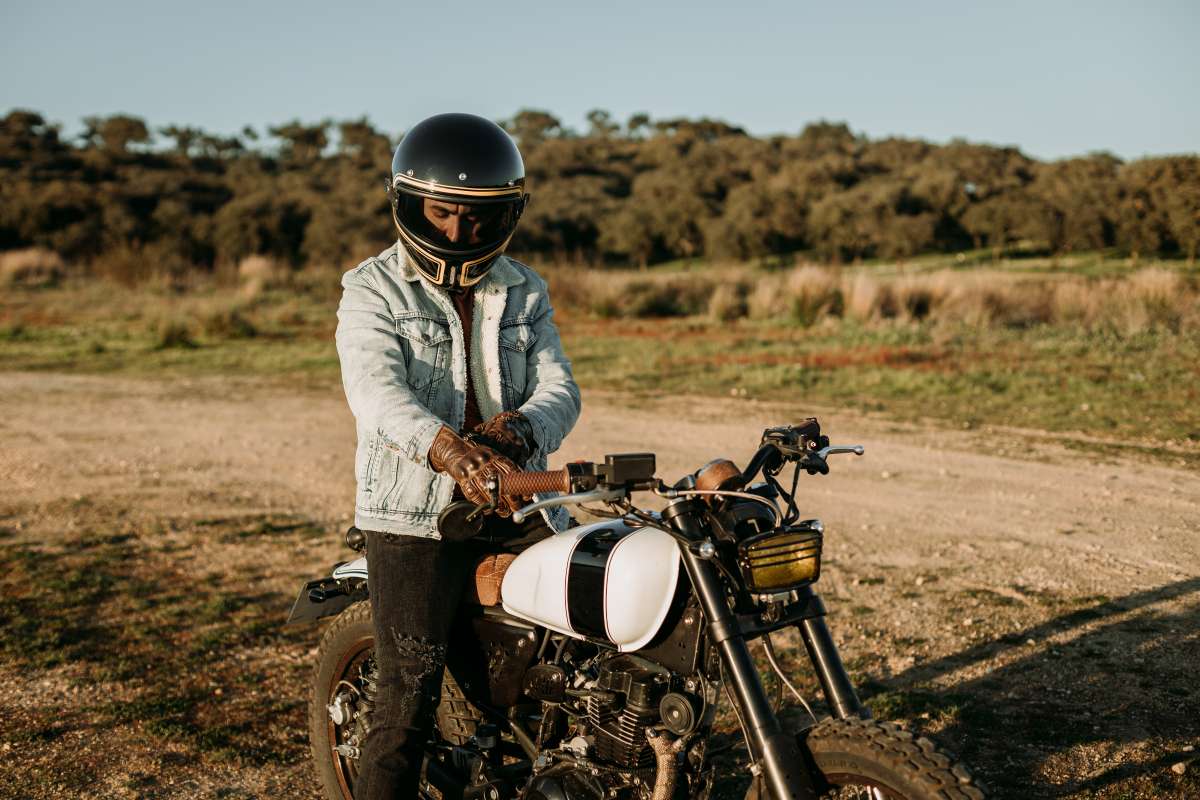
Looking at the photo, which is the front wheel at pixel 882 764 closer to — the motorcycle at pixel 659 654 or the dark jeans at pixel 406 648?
the motorcycle at pixel 659 654

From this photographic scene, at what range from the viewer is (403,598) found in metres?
3.05

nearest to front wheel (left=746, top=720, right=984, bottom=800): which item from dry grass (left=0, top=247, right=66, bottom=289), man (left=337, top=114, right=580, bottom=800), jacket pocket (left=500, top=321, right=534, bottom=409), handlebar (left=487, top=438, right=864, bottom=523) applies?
handlebar (left=487, top=438, right=864, bottom=523)

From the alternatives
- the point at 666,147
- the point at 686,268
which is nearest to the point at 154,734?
the point at 686,268

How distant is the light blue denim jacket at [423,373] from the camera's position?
3.07 m

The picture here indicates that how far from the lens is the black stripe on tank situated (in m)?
2.70

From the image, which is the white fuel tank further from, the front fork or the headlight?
the headlight

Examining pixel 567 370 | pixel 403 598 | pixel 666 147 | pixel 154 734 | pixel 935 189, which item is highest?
pixel 666 147

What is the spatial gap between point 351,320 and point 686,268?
1696 inches

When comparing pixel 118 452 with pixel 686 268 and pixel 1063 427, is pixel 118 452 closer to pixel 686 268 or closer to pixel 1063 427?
pixel 1063 427

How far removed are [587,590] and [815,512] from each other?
5.42m

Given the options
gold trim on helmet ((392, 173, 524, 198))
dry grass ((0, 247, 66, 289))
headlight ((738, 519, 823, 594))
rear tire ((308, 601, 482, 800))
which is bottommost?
rear tire ((308, 601, 482, 800))

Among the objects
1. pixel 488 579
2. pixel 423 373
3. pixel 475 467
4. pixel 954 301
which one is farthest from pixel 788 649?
pixel 954 301

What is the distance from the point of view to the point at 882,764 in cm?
225

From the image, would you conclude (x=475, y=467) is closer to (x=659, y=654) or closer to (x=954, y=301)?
(x=659, y=654)
